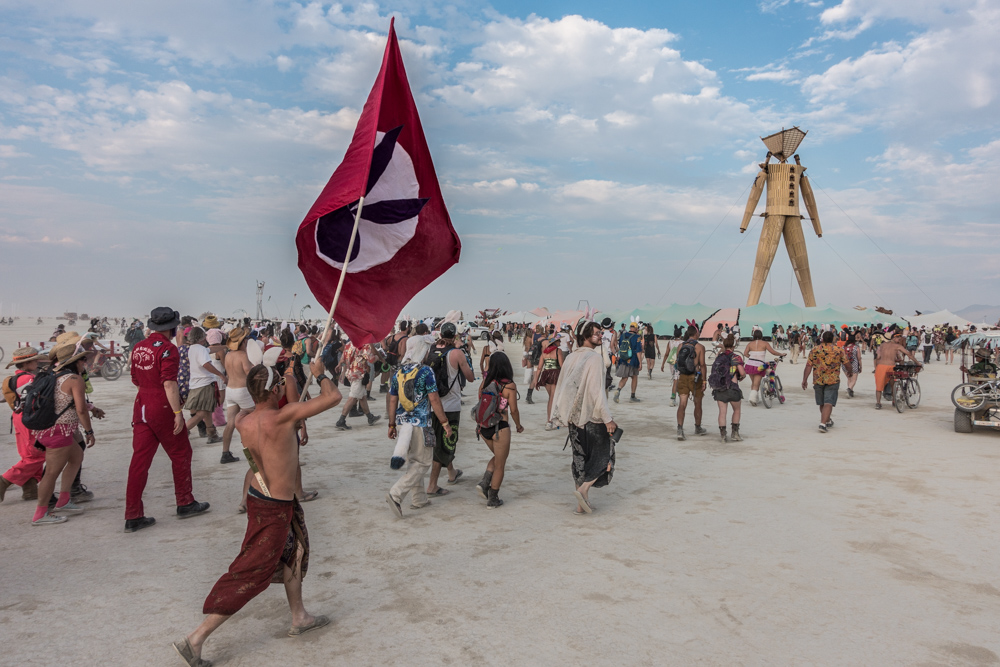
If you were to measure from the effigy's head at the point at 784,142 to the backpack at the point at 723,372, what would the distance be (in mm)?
34484

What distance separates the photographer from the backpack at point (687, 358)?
852 cm

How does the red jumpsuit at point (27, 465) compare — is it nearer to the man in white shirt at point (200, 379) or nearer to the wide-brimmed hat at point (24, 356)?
the wide-brimmed hat at point (24, 356)

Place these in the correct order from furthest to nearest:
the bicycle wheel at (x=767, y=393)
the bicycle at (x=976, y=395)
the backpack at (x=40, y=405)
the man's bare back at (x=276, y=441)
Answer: the bicycle wheel at (x=767, y=393) → the bicycle at (x=976, y=395) → the backpack at (x=40, y=405) → the man's bare back at (x=276, y=441)

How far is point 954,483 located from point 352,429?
27.5 feet

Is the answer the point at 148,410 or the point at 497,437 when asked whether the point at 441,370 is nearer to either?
the point at 497,437

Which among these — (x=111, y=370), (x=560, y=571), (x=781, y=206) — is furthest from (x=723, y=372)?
(x=781, y=206)

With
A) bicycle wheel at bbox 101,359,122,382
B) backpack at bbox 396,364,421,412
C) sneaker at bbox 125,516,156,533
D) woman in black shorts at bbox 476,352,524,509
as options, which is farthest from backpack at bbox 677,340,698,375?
bicycle wheel at bbox 101,359,122,382

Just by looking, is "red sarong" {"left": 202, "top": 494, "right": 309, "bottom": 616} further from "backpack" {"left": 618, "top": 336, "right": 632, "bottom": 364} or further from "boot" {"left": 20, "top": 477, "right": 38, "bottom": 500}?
"backpack" {"left": 618, "top": 336, "right": 632, "bottom": 364}

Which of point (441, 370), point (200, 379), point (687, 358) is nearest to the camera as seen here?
point (441, 370)

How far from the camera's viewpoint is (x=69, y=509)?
17.8 ft

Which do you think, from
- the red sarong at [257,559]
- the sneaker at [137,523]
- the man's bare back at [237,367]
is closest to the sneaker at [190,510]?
the sneaker at [137,523]

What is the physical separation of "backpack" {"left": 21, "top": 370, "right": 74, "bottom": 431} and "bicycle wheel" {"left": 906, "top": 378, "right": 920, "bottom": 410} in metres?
14.5

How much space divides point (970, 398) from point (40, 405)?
12.8m

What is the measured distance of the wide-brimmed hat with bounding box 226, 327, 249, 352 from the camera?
615 centimetres
